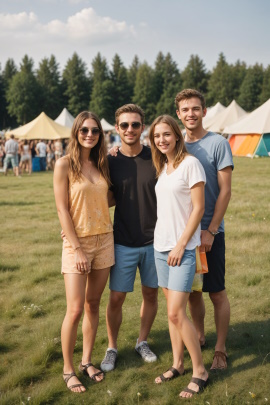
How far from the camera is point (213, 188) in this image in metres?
3.71

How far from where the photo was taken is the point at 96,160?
3.75 m

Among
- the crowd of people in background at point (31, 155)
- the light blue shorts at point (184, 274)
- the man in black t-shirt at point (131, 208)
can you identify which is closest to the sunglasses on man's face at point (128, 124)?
the man in black t-shirt at point (131, 208)

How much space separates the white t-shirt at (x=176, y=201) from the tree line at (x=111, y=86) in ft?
268

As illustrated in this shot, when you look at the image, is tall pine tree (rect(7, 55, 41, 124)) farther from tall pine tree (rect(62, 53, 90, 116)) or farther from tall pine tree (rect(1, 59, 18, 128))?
tall pine tree (rect(62, 53, 90, 116))

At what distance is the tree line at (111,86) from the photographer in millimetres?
83750

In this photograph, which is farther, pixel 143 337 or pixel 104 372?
pixel 143 337

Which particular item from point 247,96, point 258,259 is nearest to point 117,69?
point 247,96

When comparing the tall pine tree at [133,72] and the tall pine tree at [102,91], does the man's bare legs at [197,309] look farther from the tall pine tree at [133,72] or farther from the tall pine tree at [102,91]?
the tall pine tree at [133,72]

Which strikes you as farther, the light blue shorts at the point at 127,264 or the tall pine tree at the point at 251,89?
the tall pine tree at the point at 251,89

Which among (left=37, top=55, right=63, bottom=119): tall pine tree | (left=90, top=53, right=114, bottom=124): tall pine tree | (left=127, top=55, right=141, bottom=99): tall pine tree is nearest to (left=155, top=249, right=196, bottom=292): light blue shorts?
(left=90, top=53, right=114, bottom=124): tall pine tree

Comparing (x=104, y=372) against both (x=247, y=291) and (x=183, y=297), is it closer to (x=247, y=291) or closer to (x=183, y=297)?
(x=183, y=297)

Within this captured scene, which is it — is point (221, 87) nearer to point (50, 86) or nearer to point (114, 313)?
point (50, 86)

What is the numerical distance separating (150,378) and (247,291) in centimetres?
224

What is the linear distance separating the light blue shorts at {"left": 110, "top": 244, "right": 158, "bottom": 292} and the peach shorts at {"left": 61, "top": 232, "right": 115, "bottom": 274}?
0.49 feet
